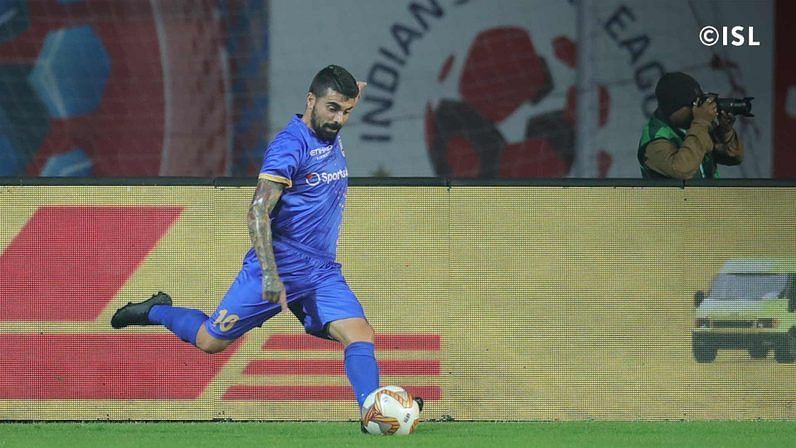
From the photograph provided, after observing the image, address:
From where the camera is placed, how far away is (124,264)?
7984mm

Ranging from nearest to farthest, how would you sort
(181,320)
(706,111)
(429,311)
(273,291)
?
(273,291)
(181,320)
(429,311)
(706,111)

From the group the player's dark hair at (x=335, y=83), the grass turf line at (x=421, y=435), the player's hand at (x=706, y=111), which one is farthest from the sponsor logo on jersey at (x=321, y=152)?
the player's hand at (x=706, y=111)

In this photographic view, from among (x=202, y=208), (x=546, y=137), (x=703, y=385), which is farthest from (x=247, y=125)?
(x=703, y=385)

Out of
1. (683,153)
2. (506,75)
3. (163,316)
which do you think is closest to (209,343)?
(163,316)

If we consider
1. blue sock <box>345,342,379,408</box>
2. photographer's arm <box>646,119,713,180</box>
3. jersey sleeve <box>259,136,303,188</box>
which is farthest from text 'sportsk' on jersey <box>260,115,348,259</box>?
photographer's arm <box>646,119,713,180</box>

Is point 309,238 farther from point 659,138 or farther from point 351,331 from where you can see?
point 659,138

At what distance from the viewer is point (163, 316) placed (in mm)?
7516

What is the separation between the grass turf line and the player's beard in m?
1.29

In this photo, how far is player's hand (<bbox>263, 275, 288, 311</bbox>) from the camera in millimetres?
6734

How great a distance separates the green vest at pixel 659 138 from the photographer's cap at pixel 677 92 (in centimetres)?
9

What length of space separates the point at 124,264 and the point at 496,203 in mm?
1804

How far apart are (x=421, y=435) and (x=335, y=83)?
5.07 feet

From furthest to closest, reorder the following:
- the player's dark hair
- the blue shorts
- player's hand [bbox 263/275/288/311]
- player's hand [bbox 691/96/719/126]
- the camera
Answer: the camera < player's hand [bbox 691/96/719/126] < the blue shorts < the player's dark hair < player's hand [bbox 263/275/288/311]

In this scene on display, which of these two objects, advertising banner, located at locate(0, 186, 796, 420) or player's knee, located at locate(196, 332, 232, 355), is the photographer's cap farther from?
player's knee, located at locate(196, 332, 232, 355)
